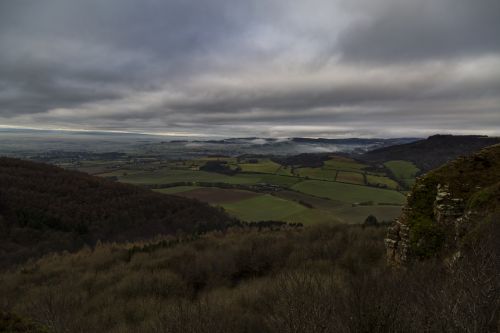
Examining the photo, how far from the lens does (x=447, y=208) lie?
50.7 feet

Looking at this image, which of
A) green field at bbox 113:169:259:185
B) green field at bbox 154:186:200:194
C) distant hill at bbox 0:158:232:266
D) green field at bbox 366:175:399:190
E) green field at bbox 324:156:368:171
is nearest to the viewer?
distant hill at bbox 0:158:232:266

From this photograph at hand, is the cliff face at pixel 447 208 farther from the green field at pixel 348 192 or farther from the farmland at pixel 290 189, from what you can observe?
the green field at pixel 348 192

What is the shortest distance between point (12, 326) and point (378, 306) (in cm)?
1450

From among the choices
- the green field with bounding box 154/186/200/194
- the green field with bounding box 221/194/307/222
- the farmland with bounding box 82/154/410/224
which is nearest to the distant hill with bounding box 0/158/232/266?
the green field with bounding box 221/194/307/222

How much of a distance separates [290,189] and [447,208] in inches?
3281

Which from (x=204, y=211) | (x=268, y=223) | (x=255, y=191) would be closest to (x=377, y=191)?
(x=255, y=191)

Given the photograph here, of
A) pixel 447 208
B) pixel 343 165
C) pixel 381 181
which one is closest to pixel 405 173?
pixel 343 165

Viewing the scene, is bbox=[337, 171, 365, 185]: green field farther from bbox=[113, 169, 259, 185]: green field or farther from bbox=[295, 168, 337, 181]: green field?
bbox=[113, 169, 259, 185]: green field

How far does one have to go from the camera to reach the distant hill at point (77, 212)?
2510 inches

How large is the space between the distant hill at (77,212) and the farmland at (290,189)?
9752mm

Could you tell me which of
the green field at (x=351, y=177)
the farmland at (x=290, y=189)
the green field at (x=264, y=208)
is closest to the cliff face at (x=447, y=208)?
the farmland at (x=290, y=189)

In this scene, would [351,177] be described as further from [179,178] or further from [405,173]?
[179,178]

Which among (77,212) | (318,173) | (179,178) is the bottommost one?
(77,212)

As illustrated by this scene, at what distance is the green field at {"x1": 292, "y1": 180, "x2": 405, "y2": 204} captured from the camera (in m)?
83.4
